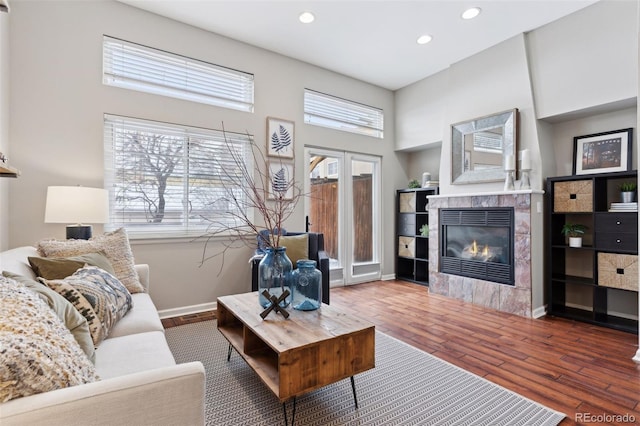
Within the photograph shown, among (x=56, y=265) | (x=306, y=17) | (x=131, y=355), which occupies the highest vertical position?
(x=306, y=17)

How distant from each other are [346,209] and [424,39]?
240 centimetres

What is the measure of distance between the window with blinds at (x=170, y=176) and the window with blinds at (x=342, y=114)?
1.14m

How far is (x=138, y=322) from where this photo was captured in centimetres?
185

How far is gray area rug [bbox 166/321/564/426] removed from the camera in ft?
5.54

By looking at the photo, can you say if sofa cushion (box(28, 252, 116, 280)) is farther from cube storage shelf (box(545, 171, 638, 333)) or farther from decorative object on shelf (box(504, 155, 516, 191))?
cube storage shelf (box(545, 171, 638, 333))

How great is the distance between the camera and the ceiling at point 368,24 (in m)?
3.13

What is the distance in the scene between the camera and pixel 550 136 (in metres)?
3.68

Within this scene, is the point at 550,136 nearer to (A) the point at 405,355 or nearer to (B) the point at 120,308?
(A) the point at 405,355

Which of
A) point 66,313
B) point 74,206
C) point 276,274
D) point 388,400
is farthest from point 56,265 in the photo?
point 388,400

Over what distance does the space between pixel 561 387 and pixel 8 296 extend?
2.80m

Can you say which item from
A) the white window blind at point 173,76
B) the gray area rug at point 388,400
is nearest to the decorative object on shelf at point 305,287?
the gray area rug at point 388,400

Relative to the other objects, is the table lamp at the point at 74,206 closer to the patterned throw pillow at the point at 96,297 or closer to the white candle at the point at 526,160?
the patterned throw pillow at the point at 96,297

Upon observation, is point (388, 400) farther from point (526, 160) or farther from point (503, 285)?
point (526, 160)

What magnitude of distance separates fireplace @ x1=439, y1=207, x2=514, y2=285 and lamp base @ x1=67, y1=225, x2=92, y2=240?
3.96 metres
